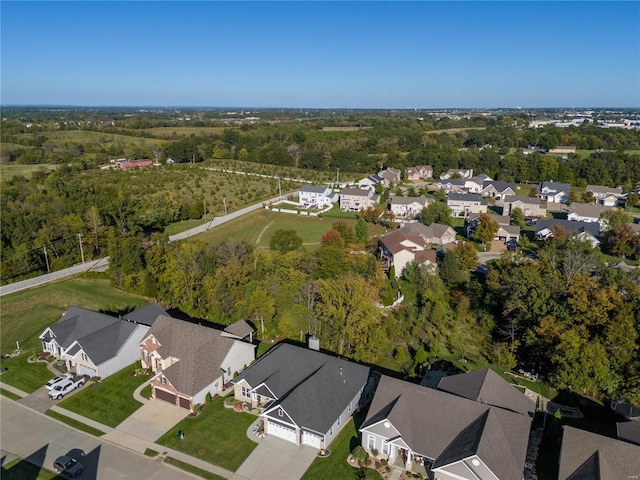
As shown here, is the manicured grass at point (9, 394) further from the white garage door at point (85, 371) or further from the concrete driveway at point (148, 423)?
the concrete driveway at point (148, 423)

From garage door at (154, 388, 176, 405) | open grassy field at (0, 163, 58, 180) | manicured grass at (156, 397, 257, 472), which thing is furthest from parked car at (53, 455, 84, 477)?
open grassy field at (0, 163, 58, 180)

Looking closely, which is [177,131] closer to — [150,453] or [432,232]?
[432,232]

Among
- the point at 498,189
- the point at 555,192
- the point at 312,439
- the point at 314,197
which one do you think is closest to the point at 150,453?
the point at 312,439

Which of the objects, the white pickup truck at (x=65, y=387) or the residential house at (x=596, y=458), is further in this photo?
the white pickup truck at (x=65, y=387)

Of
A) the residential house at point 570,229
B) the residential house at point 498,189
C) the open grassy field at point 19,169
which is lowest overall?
the residential house at point 570,229

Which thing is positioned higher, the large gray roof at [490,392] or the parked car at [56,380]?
the large gray roof at [490,392]

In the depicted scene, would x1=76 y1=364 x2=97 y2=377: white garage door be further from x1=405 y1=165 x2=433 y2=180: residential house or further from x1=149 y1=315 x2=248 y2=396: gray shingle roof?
x1=405 y1=165 x2=433 y2=180: residential house

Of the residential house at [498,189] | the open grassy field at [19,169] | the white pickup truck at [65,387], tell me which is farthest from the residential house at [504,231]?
the open grassy field at [19,169]

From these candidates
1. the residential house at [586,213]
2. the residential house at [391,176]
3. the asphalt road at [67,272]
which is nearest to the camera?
the asphalt road at [67,272]
